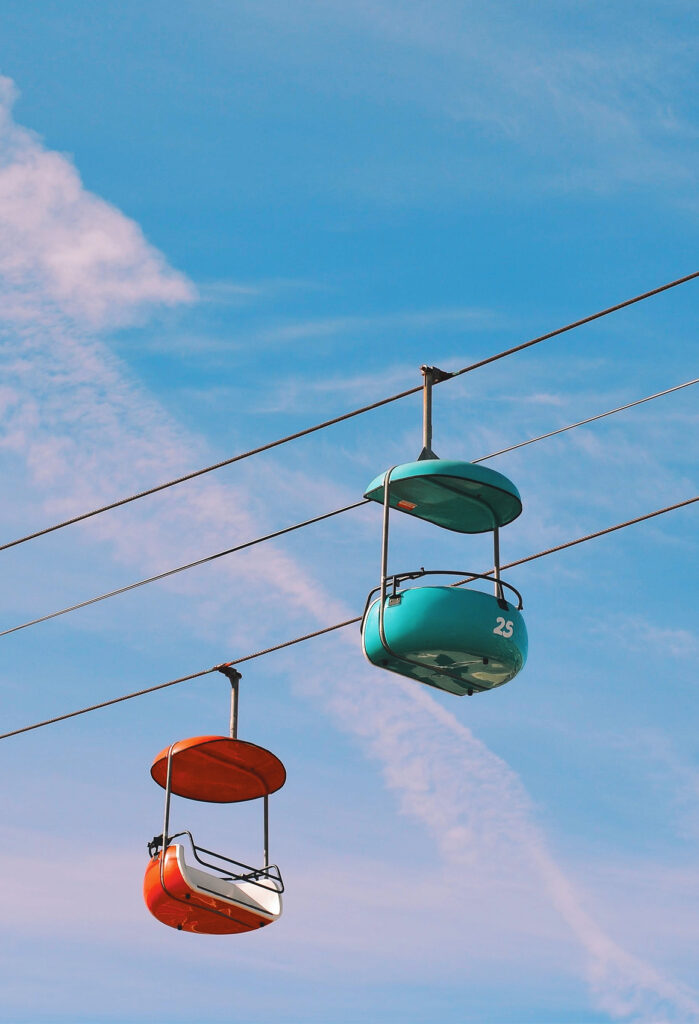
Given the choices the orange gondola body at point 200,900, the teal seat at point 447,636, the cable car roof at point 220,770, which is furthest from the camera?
the cable car roof at point 220,770

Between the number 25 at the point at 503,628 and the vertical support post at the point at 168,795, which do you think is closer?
the number 25 at the point at 503,628

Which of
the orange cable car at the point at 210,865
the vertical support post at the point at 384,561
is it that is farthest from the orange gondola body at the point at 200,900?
the vertical support post at the point at 384,561

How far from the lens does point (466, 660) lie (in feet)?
38.0

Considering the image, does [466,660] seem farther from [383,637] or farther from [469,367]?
[469,367]

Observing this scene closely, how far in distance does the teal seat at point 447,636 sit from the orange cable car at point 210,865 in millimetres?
2669

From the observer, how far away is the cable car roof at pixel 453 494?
11805 mm

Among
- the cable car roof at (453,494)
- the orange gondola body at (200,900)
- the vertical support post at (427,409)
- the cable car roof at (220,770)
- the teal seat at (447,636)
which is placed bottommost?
the orange gondola body at (200,900)

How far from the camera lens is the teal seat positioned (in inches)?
449

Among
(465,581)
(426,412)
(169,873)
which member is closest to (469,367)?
(426,412)

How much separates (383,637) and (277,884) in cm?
331

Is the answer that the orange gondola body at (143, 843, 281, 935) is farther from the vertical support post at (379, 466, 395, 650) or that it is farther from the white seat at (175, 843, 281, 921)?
the vertical support post at (379, 466, 395, 650)

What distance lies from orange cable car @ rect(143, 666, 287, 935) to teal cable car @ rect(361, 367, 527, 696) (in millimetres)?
2656

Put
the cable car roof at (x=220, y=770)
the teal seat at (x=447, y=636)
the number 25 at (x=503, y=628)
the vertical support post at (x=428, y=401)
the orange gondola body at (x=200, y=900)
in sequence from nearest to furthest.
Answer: the teal seat at (x=447, y=636)
the number 25 at (x=503, y=628)
the vertical support post at (x=428, y=401)
the orange gondola body at (x=200, y=900)
the cable car roof at (x=220, y=770)

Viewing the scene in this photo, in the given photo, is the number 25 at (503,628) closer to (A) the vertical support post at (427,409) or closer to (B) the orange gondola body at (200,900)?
(A) the vertical support post at (427,409)
